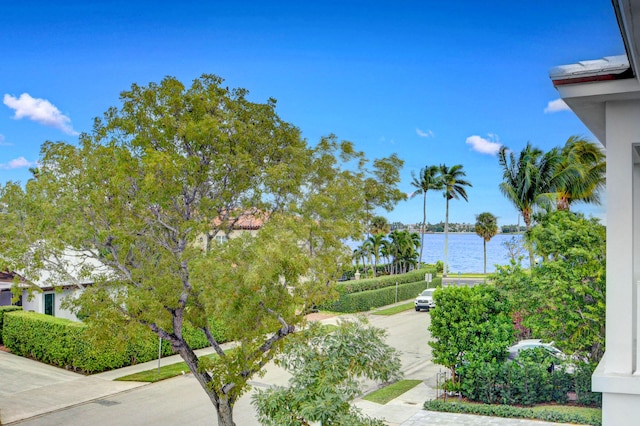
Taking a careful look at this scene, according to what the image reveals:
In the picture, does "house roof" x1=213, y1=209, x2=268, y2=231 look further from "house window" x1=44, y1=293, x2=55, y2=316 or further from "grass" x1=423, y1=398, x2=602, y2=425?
"house window" x1=44, y1=293, x2=55, y2=316

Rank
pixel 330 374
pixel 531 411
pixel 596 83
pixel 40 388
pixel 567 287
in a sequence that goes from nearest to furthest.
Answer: pixel 596 83, pixel 330 374, pixel 531 411, pixel 567 287, pixel 40 388

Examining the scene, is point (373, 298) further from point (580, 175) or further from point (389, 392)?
point (389, 392)

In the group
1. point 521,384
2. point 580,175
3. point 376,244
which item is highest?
point 580,175

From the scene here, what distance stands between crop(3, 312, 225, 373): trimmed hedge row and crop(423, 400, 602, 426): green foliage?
918 cm

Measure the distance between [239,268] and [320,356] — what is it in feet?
7.23

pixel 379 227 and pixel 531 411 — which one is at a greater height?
pixel 379 227

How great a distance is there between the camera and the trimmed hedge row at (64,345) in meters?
18.8

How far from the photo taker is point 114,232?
1067 cm

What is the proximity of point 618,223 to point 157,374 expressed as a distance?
1675 centimetres

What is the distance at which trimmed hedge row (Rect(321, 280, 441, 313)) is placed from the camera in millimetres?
31234

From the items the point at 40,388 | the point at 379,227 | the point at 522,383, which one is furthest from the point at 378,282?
the point at 40,388

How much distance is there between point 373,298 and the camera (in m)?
33.8

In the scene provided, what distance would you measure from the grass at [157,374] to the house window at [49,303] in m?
6.75

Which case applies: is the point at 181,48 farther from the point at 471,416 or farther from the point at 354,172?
the point at 471,416
